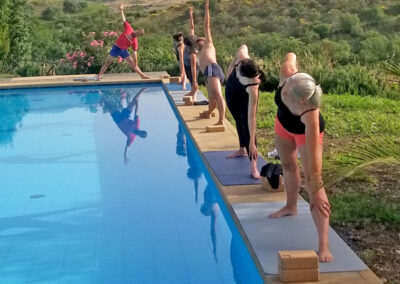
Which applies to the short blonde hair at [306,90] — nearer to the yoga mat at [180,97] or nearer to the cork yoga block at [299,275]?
the cork yoga block at [299,275]

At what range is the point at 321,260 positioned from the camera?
4.31 metres

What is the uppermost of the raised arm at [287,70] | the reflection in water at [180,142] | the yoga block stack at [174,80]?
the raised arm at [287,70]

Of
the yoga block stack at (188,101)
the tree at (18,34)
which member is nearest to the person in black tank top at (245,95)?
the yoga block stack at (188,101)

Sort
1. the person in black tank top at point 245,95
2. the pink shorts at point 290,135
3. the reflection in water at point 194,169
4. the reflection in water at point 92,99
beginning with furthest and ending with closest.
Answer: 1. the reflection in water at point 92,99
2. the reflection in water at point 194,169
3. the person in black tank top at point 245,95
4. the pink shorts at point 290,135

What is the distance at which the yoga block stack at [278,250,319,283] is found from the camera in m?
4.01

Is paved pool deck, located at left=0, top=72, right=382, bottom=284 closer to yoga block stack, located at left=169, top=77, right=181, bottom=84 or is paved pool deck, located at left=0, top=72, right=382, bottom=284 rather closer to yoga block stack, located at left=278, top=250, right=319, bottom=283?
yoga block stack, located at left=278, top=250, right=319, bottom=283

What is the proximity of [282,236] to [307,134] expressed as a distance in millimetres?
1000

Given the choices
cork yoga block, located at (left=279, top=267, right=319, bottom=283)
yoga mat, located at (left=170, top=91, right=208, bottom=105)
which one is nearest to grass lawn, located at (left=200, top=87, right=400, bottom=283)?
cork yoga block, located at (left=279, top=267, right=319, bottom=283)

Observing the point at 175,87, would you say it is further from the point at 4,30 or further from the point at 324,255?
the point at 324,255

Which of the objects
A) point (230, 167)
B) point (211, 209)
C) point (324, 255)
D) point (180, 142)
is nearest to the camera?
point (324, 255)

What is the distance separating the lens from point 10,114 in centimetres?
1175

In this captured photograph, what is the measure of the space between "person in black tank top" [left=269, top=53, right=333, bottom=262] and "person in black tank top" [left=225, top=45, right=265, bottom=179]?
1183 mm

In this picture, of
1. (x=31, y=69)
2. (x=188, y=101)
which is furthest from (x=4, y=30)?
(x=188, y=101)

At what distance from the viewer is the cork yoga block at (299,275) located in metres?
4.03
